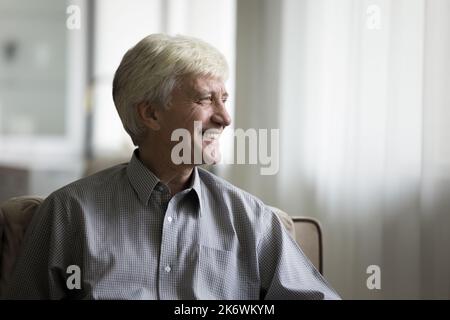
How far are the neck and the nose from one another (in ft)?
0.40

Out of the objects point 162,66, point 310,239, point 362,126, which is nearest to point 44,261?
point 162,66

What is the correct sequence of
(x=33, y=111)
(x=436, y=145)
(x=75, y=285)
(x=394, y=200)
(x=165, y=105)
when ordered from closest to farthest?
(x=75, y=285) → (x=165, y=105) → (x=436, y=145) → (x=394, y=200) → (x=33, y=111)

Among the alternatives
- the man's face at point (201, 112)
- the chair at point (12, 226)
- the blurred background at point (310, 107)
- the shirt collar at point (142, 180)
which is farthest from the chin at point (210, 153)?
the blurred background at point (310, 107)

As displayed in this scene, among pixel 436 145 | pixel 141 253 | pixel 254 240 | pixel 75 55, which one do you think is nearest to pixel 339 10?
A: pixel 436 145

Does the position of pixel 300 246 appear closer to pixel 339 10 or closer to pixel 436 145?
pixel 436 145

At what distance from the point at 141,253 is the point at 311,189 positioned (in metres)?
1.43

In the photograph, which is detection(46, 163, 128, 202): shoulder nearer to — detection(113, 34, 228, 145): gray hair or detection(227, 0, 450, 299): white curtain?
detection(113, 34, 228, 145): gray hair

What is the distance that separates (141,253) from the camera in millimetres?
1368

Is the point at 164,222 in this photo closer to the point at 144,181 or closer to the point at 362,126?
the point at 144,181

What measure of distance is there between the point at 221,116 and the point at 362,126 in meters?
1.09

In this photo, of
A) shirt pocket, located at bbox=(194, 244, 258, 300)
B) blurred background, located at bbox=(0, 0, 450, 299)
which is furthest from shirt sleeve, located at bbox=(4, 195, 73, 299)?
blurred background, located at bbox=(0, 0, 450, 299)

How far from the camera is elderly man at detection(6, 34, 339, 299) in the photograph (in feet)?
4.44

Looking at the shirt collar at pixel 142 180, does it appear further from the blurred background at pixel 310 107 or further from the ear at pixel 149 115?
the blurred background at pixel 310 107

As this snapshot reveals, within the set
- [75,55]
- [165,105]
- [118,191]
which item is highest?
[75,55]
